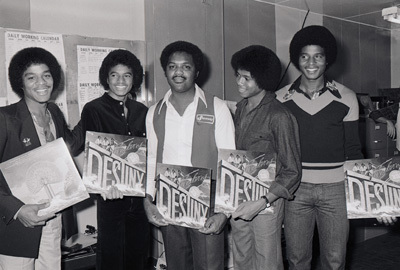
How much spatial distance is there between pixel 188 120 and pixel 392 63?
5417 millimetres

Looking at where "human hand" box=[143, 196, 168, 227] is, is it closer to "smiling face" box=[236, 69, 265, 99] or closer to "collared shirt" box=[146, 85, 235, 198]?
"collared shirt" box=[146, 85, 235, 198]

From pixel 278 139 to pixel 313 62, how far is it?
0.48m

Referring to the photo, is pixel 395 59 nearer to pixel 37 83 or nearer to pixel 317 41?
pixel 317 41

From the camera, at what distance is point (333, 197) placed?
1944mm

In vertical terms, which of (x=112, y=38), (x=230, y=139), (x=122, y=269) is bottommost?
(x=122, y=269)

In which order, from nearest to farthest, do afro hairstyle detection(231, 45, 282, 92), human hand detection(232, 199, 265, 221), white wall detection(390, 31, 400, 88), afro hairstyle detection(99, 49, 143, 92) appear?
1. human hand detection(232, 199, 265, 221)
2. afro hairstyle detection(231, 45, 282, 92)
3. afro hairstyle detection(99, 49, 143, 92)
4. white wall detection(390, 31, 400, 88)

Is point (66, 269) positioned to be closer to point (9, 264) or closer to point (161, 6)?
point (9, 264)

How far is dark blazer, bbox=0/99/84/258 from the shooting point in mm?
1676

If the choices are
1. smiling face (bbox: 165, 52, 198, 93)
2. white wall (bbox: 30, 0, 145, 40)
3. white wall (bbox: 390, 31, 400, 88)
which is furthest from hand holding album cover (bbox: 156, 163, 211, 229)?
white wall (bbox: 390, 31, 400, 88)

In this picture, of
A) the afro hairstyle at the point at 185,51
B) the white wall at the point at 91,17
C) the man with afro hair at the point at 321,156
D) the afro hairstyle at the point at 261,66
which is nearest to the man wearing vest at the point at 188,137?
the afro hairstyle at the point at 185,51

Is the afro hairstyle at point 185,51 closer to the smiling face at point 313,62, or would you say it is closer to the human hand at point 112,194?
the smiling face at point 313,62

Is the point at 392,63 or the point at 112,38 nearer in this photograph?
the point at 112,38

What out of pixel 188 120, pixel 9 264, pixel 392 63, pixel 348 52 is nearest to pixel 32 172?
pixel 9 264

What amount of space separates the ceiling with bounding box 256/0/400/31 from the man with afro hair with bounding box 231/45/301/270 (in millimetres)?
3276
